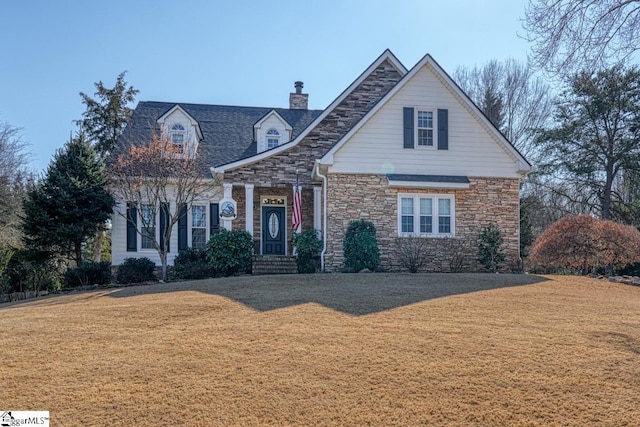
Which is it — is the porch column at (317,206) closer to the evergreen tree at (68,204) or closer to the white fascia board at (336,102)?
the white fascia board at (336,102)

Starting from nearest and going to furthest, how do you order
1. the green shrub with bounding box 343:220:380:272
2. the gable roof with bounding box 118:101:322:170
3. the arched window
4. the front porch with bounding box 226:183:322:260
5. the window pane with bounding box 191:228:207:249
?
the green shrub with bounding box 343:220:380:272, the front porch with bounding box 226:183:322:260, the window pane with bounding box 191:228:207:249, the gable roof with bounding box 118:101:322:170, the arched window

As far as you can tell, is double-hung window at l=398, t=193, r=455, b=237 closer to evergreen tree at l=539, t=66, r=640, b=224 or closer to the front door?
the front door

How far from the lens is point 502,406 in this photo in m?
4.51

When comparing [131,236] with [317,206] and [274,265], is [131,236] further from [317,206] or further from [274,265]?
[317,206]

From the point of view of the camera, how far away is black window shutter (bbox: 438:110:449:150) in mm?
16297

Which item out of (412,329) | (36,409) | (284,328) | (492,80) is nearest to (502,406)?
(412,329)

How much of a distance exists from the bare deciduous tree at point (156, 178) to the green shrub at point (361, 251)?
5.80 m

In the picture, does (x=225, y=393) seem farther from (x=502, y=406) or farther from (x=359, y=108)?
(x=359, y=108)

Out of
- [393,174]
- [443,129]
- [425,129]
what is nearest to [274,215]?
[393,174]

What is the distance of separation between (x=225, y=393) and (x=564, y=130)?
81.0ft

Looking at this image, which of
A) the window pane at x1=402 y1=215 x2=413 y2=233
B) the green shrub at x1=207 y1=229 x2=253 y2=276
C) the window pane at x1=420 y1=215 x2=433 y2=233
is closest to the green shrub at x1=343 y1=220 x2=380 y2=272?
the window pane at x1=402 y1=215 x2=413 y2=233

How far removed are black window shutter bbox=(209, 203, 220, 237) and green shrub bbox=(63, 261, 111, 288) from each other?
413 centimetres

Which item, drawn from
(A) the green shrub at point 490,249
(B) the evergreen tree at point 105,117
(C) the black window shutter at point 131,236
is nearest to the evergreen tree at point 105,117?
(B) the evergreen tree at point 105,117

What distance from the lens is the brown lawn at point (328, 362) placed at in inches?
175
